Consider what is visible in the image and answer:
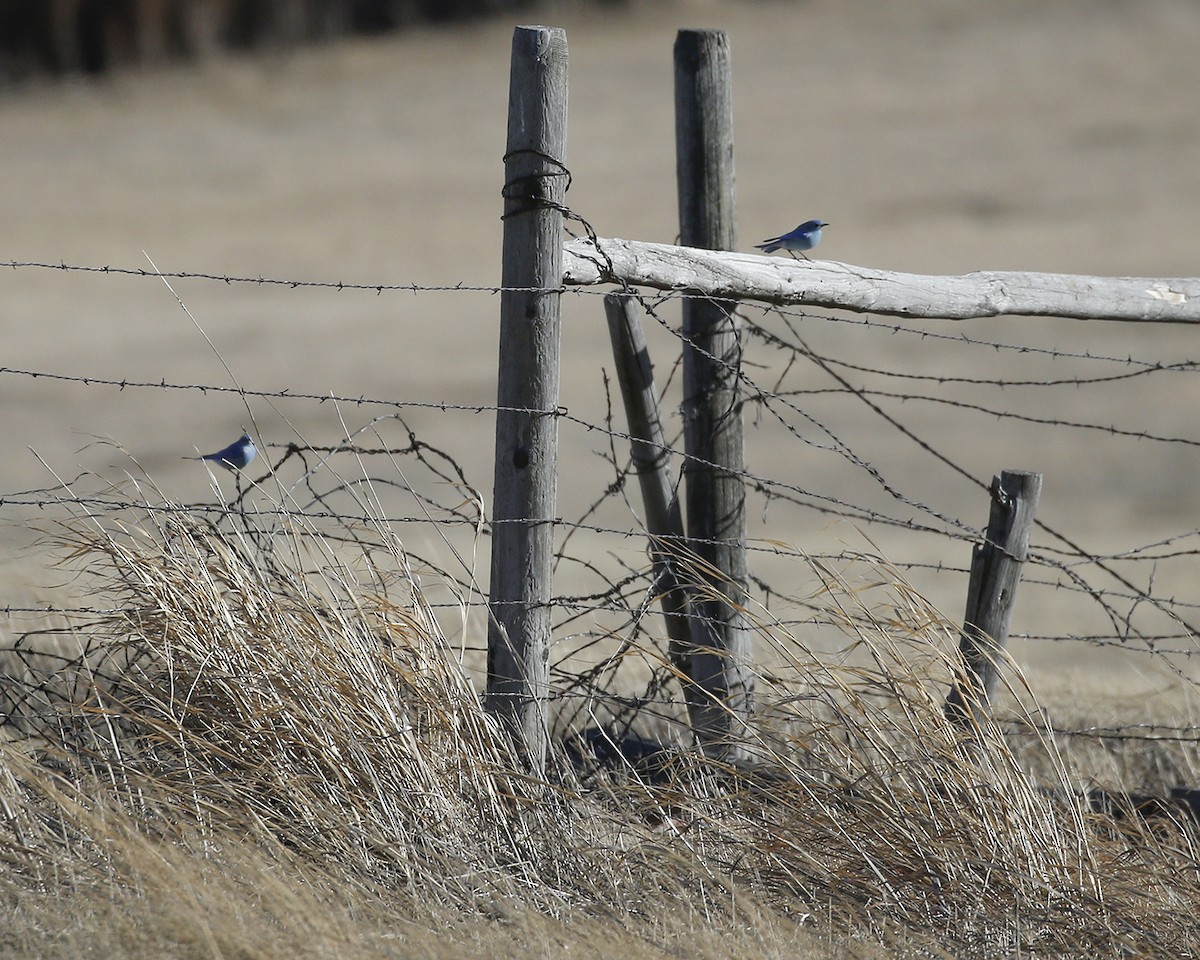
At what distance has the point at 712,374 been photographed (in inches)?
140

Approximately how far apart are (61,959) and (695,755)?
1245mm

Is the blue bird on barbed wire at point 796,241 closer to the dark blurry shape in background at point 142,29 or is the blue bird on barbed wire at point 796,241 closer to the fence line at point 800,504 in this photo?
the fence line at point 800,504

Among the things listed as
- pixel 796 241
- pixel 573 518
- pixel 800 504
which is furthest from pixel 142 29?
pixel 800 504

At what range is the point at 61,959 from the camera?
7.34ft

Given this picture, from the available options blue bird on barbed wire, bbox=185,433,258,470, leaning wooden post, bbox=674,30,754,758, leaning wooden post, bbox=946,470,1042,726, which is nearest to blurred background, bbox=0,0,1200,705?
blue bird on barbed wire, bbox=185,433,258,470

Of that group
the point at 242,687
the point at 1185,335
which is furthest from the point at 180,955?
the point at 1185,335

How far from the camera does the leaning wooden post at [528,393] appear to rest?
9.29ft

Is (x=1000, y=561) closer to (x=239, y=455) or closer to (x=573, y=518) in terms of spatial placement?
(x=239, y=455)

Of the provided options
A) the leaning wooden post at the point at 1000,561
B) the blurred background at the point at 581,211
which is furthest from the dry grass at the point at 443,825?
the blurred background at the point at 581,211

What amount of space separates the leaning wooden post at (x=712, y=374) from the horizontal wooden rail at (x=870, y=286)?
24 cm

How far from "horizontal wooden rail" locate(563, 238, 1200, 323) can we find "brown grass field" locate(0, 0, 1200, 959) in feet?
0.79

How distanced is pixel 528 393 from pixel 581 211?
19.7 meters

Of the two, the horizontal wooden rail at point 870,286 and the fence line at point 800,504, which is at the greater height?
the horizontal wooden rail at point 870,286

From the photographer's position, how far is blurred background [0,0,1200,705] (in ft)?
42.0
